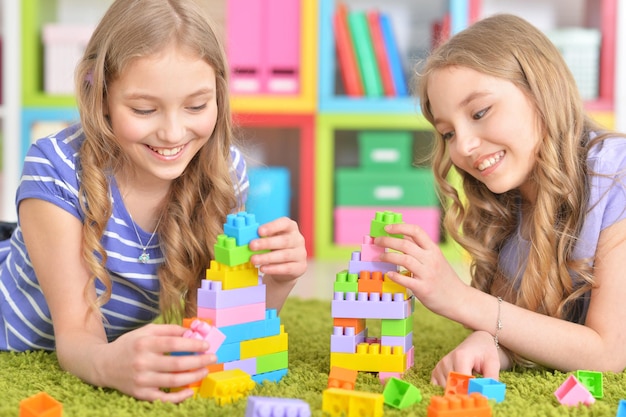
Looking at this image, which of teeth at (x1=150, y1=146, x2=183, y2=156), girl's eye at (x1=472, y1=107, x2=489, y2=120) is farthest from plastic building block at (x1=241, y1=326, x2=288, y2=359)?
girl's eye at (x1=472, y1=107, x2=489, y2=120)

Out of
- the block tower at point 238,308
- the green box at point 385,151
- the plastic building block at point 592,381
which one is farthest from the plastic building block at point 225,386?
the green box at point 385,151

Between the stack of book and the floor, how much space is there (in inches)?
23.1

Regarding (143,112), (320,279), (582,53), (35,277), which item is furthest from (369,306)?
(582,53)

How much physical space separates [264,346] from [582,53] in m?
2.06

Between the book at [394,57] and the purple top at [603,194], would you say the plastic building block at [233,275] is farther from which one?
the book at [394,57]

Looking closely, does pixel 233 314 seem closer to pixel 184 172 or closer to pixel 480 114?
pixel 184 172

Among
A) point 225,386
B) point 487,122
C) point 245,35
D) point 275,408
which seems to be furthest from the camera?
point 245,35

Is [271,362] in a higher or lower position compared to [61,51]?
lower

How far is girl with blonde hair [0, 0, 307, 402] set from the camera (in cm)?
117

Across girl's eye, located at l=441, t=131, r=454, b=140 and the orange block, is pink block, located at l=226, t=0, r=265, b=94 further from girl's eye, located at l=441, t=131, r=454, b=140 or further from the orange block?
the orange block

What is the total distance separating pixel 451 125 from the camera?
1.29 m

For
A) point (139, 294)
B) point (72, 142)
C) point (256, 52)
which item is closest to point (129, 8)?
point (72, 142)

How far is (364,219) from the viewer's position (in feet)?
9.32

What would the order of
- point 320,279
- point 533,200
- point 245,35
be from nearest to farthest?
point 533,200
point 320,279
point 245,35
